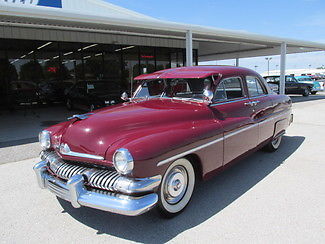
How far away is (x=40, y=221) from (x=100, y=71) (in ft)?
44.9

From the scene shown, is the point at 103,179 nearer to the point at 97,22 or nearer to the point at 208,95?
the point at 208,95

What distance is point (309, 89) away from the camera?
19.0 m

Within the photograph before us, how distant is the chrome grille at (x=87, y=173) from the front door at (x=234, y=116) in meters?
1.65

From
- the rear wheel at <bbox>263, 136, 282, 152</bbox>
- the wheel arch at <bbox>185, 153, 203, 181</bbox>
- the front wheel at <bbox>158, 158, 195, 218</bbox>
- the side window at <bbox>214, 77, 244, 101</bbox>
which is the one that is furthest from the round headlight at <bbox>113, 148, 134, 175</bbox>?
the rear wheel at <bbox>263, 136, 282, 152</bbox>

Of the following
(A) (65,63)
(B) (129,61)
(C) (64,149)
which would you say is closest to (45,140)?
(C) (64,149)

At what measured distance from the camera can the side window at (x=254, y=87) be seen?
4.45m

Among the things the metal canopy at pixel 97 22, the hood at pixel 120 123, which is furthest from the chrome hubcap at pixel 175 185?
the metal canopy at pixel 97 22

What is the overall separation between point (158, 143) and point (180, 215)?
961 mm

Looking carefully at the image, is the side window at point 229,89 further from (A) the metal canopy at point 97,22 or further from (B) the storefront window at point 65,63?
(B) the storefront window at point 65,63

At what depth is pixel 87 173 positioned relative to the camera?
107 inches

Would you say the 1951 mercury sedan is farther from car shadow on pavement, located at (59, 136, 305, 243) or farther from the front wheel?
car shadow on pavement, located at (59, 136, 305, 243)

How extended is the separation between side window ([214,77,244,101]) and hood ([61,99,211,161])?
40 centimetres

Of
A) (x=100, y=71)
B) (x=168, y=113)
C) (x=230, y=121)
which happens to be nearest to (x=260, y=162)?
(x=230, y=121)

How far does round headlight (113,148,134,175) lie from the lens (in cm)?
244
